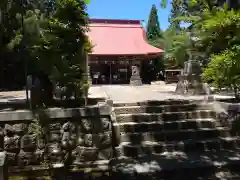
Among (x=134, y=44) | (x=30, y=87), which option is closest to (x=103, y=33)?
(x=134, y=44)

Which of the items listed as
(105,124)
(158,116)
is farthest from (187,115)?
(105,124)

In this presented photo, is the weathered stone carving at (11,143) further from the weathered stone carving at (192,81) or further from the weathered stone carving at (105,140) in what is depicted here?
the weathered stone carving at (192,81)

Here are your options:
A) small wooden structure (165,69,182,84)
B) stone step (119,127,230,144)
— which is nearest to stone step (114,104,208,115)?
stone step (119,127,230,144)

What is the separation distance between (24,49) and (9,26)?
1480 cm

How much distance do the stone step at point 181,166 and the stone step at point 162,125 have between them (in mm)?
856

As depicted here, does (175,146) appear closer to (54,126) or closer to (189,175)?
(189,175)

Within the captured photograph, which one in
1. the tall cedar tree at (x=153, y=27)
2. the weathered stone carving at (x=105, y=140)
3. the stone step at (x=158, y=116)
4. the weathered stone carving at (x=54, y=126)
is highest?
the tall cedar tree at (x=153, y=27)

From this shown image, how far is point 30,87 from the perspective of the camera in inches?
224

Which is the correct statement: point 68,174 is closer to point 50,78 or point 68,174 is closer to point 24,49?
point 50,78

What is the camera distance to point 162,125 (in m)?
6.75

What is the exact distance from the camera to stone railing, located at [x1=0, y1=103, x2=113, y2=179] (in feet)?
16.6

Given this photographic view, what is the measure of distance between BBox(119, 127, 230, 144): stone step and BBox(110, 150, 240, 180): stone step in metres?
0.56

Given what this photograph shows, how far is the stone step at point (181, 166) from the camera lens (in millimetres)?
5082

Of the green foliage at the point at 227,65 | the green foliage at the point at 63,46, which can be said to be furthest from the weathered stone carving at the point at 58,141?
the green foliage at the point at 227,65
